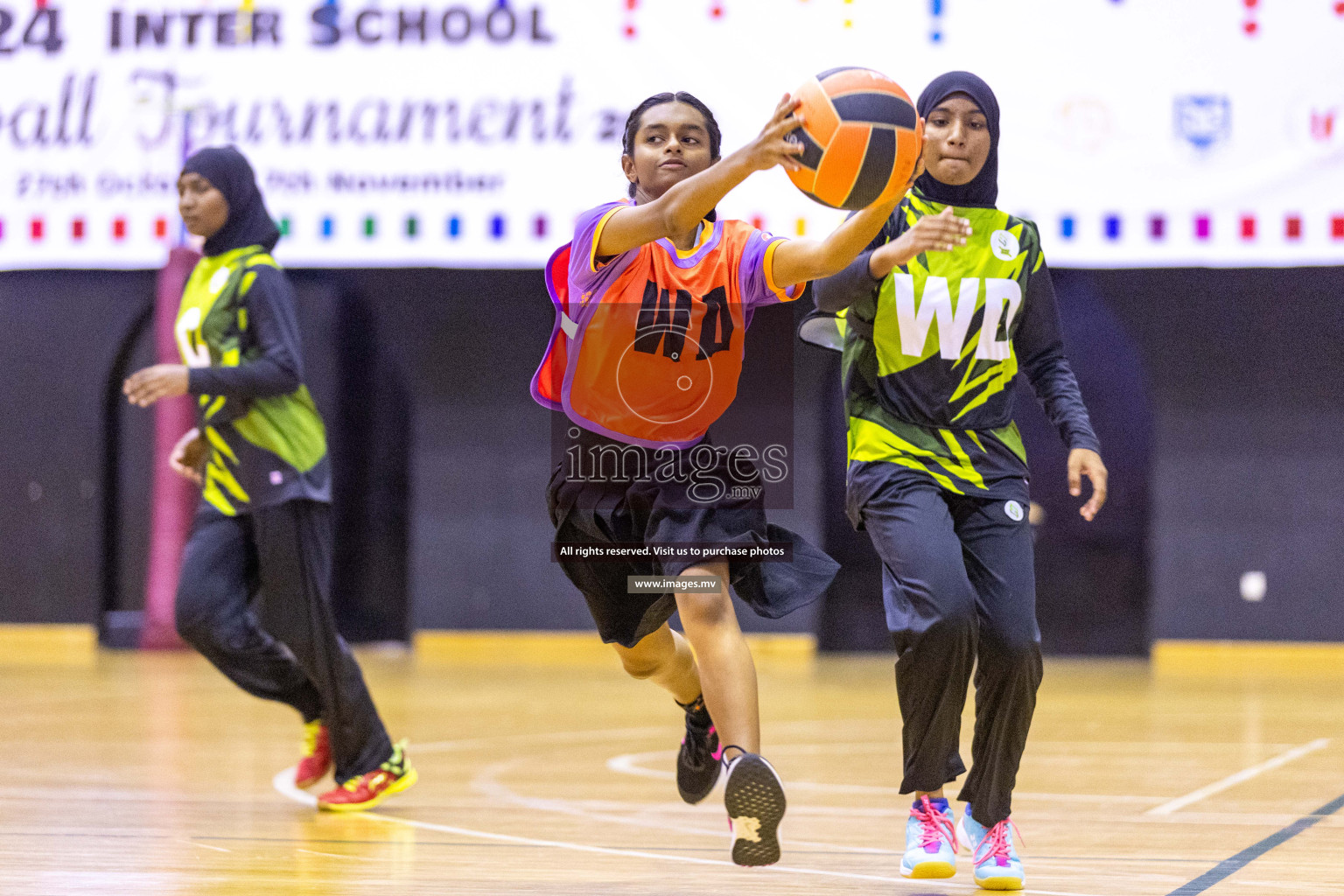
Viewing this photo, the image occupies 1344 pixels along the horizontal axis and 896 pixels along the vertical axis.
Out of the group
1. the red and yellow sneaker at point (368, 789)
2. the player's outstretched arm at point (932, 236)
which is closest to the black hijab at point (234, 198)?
the red and yellow sneaker at point (368, 789)

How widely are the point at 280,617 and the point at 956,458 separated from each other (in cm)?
206

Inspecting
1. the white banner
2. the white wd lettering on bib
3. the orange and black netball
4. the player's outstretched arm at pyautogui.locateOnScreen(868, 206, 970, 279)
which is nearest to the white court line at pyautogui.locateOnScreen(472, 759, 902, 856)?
the white wd lettering on bib

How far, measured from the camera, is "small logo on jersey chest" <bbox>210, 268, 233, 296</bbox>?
16.1ft

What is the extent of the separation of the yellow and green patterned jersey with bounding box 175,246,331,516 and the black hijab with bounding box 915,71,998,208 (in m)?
1.99

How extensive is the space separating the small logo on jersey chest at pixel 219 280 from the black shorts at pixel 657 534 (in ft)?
5.19

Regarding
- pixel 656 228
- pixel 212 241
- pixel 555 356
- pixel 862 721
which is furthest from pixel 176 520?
pixel 656 228

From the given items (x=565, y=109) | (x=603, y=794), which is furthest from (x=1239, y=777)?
(x=565, y=109)

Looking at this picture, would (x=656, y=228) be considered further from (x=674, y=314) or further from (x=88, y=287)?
(x=88, y=287)

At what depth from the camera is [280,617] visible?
15.4 ft

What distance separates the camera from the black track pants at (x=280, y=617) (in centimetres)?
469

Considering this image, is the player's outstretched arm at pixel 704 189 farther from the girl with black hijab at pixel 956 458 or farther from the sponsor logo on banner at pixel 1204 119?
the sponsor logo on banner at pixel 1204 119

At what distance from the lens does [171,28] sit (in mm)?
9961

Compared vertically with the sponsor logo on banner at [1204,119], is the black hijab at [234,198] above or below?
below

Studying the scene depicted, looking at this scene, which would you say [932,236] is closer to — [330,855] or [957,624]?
[957,624]
